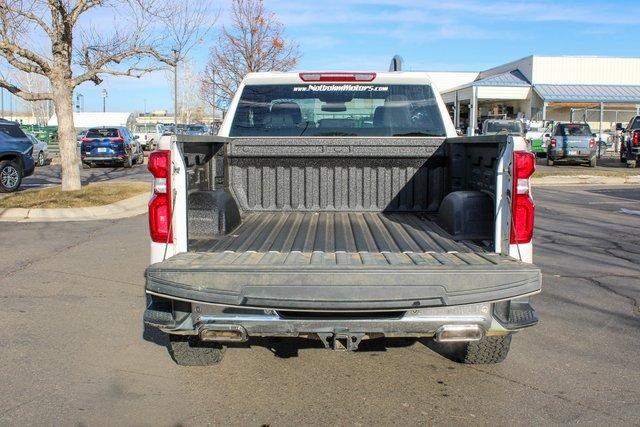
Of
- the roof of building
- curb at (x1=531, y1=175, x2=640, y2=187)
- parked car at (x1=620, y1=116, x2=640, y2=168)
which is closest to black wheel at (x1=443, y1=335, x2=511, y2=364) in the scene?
curb at (x1=531, y1=175, x2=640, y2=187)

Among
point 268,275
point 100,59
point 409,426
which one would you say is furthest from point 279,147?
point 100,59

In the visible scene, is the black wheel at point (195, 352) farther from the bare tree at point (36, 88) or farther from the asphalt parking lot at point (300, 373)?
the bare tree at point (36, 88)

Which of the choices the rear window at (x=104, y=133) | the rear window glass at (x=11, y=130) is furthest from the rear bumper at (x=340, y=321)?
the rear window at (x=104, y=133)

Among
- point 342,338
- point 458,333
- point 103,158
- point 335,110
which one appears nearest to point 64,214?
point 335,110

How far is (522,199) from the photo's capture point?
12.8ft

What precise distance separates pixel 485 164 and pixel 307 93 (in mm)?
2079

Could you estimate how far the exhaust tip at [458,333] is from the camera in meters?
3.61

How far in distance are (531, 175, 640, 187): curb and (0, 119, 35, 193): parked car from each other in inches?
593

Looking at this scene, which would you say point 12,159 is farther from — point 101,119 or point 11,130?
point 101,119

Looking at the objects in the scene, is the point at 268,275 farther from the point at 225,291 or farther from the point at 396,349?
the point at 396,349

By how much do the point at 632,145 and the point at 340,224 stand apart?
82.9ft

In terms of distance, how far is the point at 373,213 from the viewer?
18.2ft

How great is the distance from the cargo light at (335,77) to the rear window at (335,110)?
60mm

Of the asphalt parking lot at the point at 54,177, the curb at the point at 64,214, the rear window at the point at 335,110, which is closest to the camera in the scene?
the rear window at the point at 335,110
